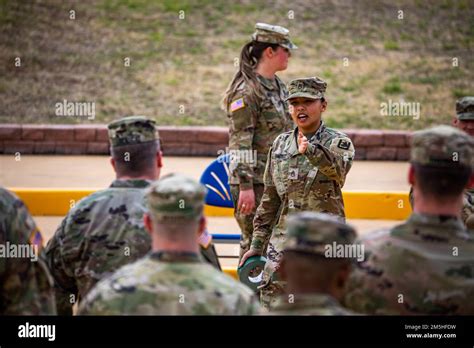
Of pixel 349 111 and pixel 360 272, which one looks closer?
pixel 360 272

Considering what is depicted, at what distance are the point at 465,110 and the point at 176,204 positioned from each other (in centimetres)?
361

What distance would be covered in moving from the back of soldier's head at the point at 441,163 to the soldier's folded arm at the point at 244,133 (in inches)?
133

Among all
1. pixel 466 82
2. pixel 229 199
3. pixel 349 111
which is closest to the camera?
pixel 229 199

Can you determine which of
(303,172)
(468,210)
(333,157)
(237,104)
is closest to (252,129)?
(237,104)

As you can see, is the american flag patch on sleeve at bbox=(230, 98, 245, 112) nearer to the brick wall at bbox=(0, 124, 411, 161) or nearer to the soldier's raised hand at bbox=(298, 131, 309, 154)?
the soldier's raised hand at bbox=(298, 131, 309, 154)

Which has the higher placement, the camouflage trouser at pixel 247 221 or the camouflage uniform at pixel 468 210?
the camouflage uniform at pixel 468 210

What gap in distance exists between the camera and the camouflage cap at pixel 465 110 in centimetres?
752

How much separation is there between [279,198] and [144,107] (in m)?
11.1

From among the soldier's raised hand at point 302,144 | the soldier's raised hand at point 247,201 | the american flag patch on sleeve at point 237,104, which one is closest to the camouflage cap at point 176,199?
the soldier's raised hand at point 302,144

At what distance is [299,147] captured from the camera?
6734 millimetres

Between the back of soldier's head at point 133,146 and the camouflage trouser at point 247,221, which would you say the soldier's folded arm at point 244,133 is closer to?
the camouflage trouser at point 247,221
